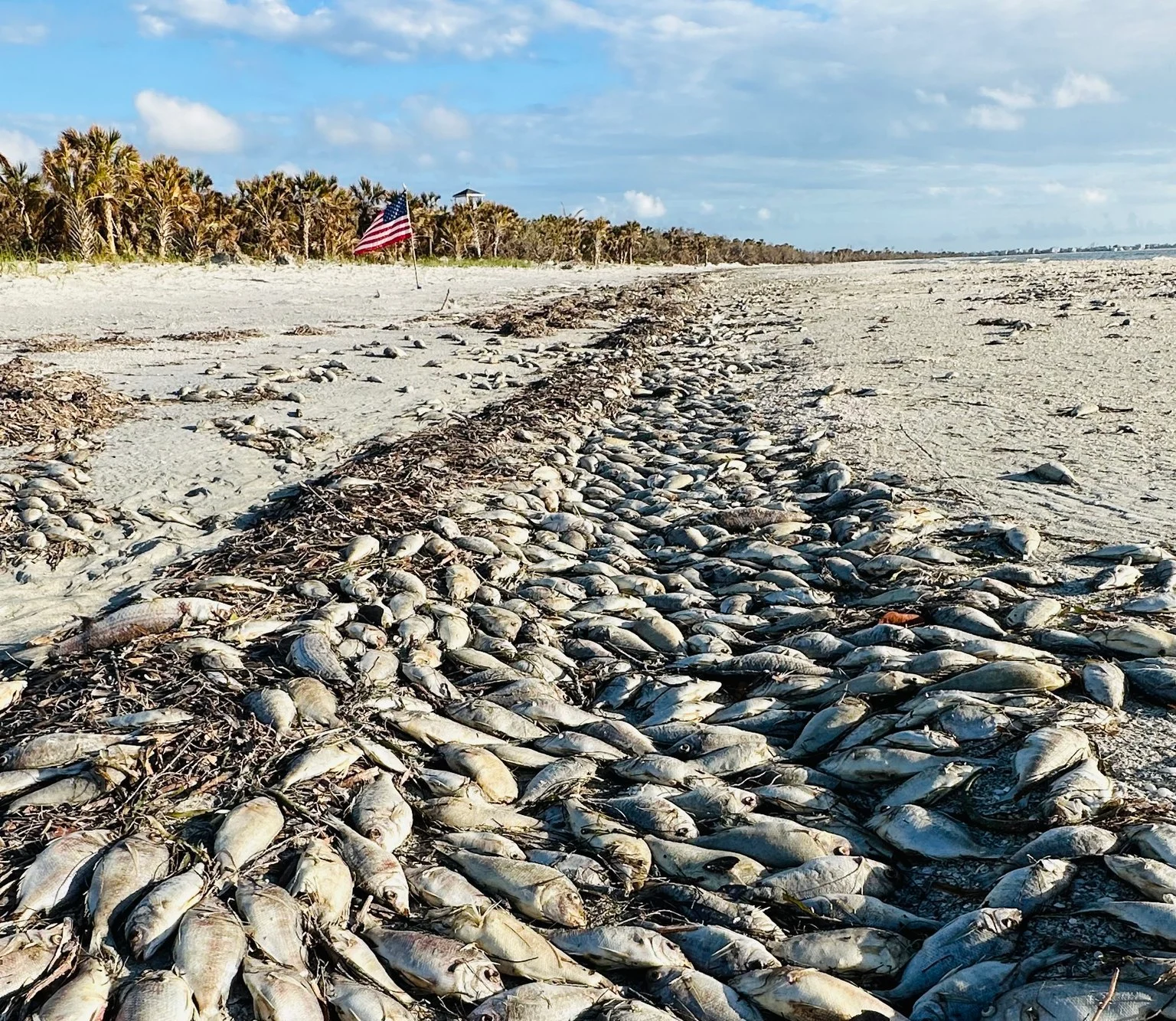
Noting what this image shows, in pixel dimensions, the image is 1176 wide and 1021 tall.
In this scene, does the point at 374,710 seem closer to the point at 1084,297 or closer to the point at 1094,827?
the point at 1094,827

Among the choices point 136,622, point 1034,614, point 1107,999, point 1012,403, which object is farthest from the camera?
point 1012,403

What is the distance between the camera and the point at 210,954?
6.95 ft

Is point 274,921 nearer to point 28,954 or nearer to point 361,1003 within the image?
point 361,1003

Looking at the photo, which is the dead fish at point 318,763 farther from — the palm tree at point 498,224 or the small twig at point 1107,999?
the palm tree at point 498,224

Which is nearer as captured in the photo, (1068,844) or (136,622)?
(1068,844)

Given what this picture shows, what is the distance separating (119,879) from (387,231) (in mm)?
18009

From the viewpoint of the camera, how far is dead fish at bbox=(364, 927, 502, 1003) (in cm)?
213

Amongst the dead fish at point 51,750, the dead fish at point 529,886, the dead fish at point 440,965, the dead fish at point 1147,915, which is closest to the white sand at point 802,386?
the dead fish at point 51,750

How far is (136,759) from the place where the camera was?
2.93 m

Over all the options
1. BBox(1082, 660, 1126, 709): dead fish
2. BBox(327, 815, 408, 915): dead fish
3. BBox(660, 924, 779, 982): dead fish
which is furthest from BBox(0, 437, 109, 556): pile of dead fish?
BBox(1082, 660, 1126, 709): dead fish

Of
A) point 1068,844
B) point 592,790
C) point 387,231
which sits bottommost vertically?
point 592,790

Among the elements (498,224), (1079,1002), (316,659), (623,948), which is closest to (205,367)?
(316,659)

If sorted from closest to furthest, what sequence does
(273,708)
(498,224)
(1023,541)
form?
(273,708) → (1023,541) → (498,224)

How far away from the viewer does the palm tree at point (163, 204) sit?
29.2 meters
